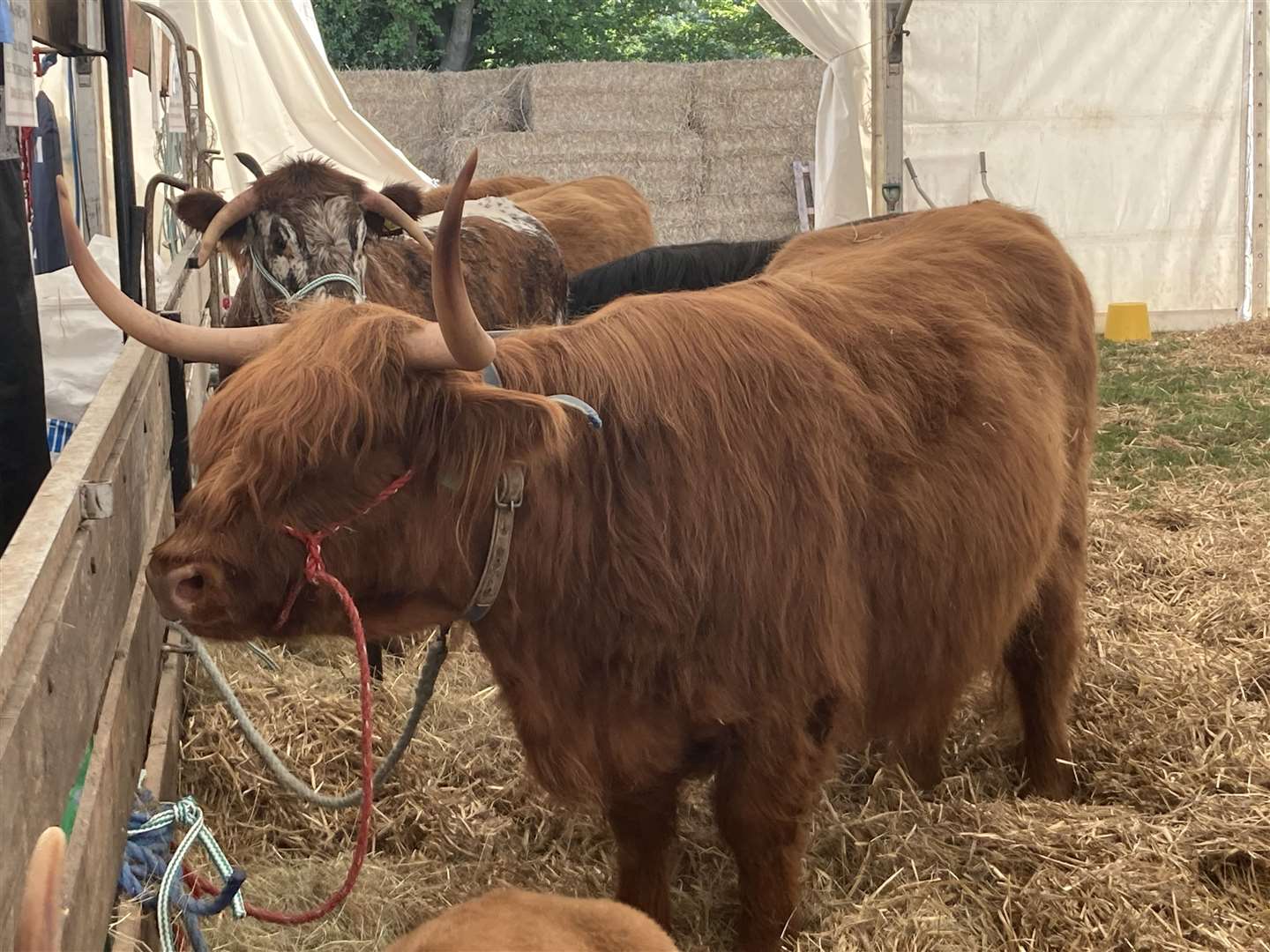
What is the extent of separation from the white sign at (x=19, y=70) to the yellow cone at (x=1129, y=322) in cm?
906

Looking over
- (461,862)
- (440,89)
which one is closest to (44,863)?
(461,862)

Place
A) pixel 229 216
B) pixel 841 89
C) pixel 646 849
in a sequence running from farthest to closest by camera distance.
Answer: pixel 841 89, pixel 229 216, pixel 646 849

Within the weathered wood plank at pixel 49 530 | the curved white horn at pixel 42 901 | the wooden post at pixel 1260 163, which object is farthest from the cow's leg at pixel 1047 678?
the wooden post at pixel 1260 163

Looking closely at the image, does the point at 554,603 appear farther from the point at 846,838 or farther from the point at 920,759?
the point at 920,759

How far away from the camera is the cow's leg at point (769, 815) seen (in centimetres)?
246

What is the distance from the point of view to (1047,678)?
3.38m

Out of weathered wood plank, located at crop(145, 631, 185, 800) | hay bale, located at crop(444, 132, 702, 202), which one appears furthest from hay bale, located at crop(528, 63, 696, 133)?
weathered wood plank, located at crop(145, 631, 185, 800)

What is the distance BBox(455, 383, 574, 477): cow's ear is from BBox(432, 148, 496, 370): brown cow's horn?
62mm

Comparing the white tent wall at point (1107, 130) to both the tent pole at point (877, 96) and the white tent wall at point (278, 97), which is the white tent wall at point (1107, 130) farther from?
the white tent wall at point (278, 97)

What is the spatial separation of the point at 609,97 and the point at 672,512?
1302 centimetres

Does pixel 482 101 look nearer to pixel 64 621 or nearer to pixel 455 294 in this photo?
pixel 455 294

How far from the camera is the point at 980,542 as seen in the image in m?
2.78

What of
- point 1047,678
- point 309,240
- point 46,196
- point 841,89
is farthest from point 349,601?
point 841,89

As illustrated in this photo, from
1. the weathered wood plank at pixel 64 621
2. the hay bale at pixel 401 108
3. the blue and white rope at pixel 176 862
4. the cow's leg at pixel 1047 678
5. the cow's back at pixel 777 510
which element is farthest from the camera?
the hay bale at pixel 401 108
